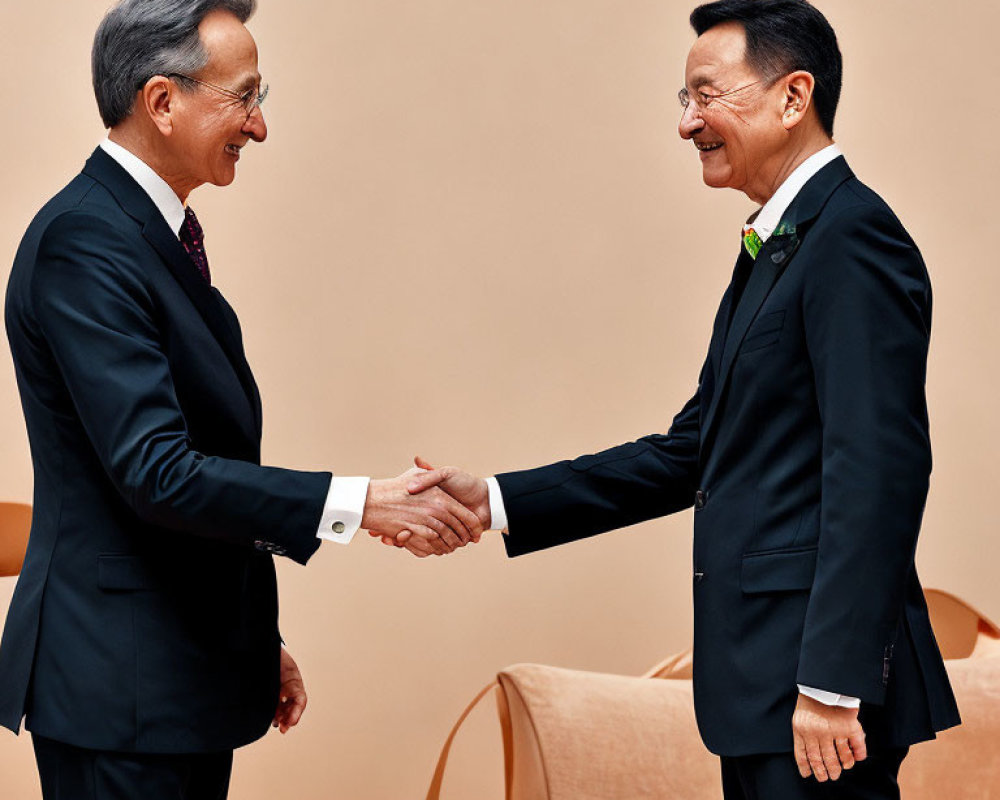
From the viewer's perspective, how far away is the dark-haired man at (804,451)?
163cm

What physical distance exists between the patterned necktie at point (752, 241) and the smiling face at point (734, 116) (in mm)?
84

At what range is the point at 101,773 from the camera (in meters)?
1.75

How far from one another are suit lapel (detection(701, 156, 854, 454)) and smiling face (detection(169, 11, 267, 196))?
81cm

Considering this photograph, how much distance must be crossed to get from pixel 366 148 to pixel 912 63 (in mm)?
1452

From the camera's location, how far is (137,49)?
1.92 metres

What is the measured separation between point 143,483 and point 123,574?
0.47 feet

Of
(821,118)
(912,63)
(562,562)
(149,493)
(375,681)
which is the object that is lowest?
(375,681)

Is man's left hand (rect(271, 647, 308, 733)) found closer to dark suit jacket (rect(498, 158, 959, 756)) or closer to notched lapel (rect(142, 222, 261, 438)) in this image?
notched lapel (rect(142, 222, 261, 438))

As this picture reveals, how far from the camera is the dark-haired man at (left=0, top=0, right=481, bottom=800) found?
5.69 feet

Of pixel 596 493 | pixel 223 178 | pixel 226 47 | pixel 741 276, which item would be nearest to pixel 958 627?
pixel 596 493

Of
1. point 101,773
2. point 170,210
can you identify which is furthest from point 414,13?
point 101,773

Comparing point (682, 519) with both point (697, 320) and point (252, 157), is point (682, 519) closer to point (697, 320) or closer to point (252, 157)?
point (697, 320)

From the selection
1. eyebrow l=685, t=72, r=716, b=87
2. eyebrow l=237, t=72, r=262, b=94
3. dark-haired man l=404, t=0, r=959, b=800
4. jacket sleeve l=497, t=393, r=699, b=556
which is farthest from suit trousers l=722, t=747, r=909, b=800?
eyebrow l=237, t=72, r=262, b=94

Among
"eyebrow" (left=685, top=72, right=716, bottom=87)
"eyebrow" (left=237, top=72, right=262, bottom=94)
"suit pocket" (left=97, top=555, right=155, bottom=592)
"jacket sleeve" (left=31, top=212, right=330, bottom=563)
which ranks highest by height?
"eyebrow" (left=685, top=72, right=716, bottom=87)
